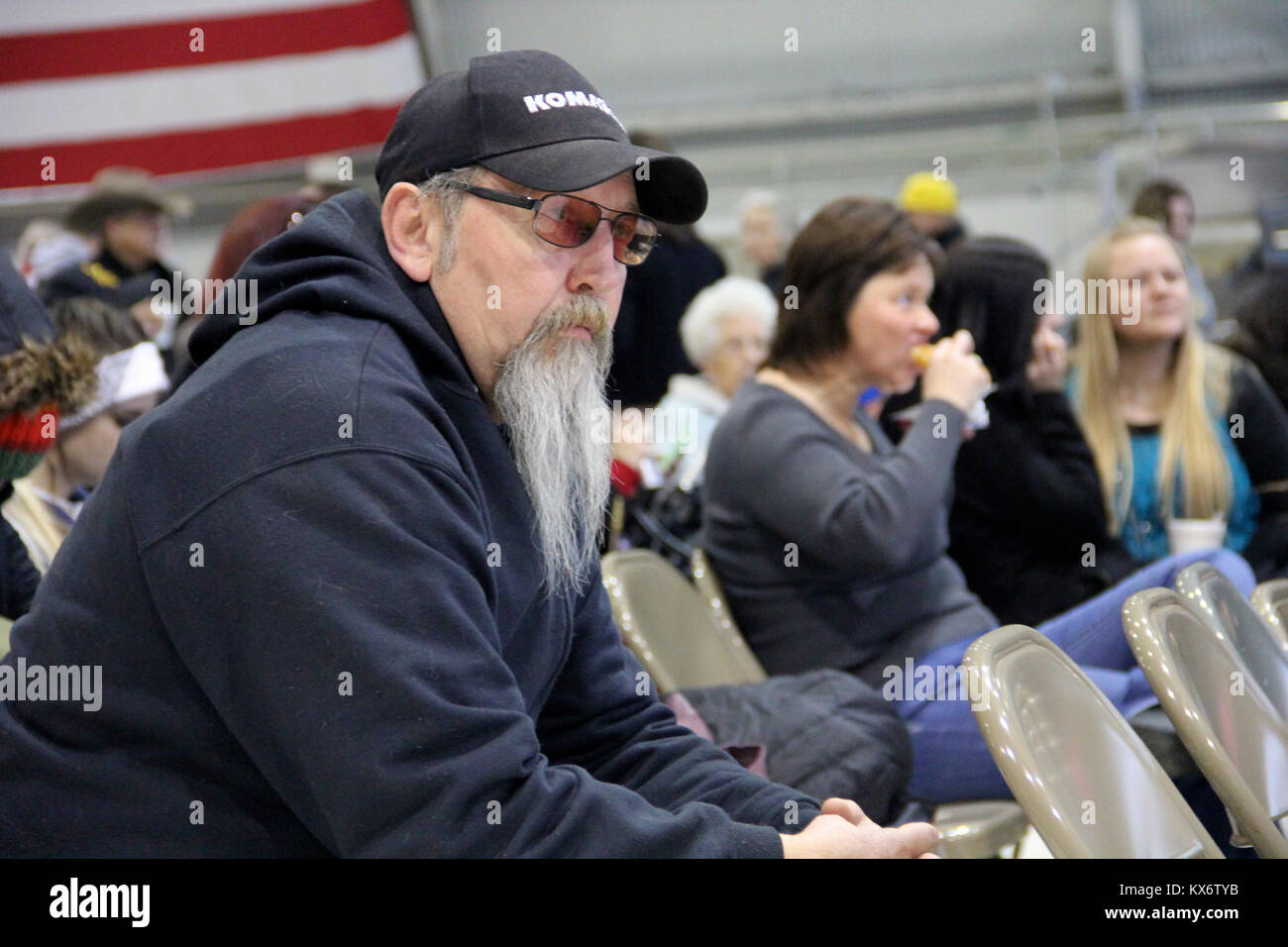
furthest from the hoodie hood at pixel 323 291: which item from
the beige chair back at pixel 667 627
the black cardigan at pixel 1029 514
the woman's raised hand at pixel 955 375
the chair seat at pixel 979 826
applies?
the black cardigan at pixel 1029 514

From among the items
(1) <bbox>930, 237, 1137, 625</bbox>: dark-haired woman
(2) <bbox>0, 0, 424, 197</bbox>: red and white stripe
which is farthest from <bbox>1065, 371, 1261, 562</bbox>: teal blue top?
(2) <bbox>0, 0, 424, 197</bbox>: red and white stripe

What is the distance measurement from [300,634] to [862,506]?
1706 mm

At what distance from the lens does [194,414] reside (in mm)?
1229

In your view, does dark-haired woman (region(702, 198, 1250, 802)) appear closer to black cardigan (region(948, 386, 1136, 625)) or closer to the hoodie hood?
black cardigan (region(948, 386, 1136, 625))

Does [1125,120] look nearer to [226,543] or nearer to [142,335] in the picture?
[142,335]

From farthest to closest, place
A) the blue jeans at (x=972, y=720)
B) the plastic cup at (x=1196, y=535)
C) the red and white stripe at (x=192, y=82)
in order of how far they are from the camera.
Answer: the red and white stripe at (x=192, y=82), the plastic cup at (x=1196, y=535), the blue jeans at (x=972, y=720)

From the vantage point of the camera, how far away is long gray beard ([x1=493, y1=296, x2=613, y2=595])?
1.51 m

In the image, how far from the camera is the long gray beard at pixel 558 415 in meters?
1.51

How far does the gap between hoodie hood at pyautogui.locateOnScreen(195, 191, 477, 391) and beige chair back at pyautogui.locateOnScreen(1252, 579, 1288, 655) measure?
1.59 metres

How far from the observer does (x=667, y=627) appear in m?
2.76

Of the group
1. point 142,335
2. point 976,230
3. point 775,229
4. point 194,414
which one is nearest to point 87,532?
point 194,414

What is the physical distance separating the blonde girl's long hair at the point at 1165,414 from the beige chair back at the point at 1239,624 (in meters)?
1.27

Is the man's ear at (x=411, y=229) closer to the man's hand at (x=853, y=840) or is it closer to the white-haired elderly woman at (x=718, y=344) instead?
the man's hand at (x=853, y=840)

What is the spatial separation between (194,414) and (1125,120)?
799 centimetres
